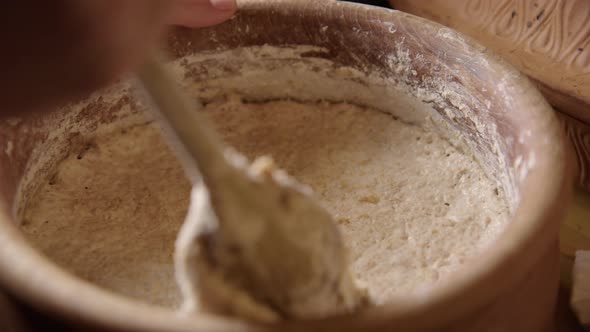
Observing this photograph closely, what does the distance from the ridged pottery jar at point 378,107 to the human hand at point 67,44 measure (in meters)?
0.21

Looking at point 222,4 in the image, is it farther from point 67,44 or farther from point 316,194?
point 67,44

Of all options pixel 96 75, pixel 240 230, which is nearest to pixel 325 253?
pixel 240 230

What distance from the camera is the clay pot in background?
1.24 meters

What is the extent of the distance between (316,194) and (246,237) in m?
0.50

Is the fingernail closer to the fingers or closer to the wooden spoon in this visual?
the fingers

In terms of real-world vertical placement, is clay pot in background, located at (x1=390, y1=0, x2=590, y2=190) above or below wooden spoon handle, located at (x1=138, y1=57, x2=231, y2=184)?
below

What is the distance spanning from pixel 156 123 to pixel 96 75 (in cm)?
70

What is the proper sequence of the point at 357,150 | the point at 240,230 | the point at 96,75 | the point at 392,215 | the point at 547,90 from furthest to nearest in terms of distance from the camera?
the point at 547,90
the point at 357,150
the point at 392,215
the point at 240,230
the point at 96,75

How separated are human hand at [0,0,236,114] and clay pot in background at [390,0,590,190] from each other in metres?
0.97

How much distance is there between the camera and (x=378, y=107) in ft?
3.86

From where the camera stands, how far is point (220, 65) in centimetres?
118

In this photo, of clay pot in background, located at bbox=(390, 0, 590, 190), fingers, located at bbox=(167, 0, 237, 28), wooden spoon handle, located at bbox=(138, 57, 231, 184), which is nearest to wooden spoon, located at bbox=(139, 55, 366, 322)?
wooden spoon handle, located at bbox=(138, 57, 231, 184)

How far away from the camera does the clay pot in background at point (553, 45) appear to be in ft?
→ 4.07

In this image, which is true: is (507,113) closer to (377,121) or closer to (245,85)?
(377,121)
